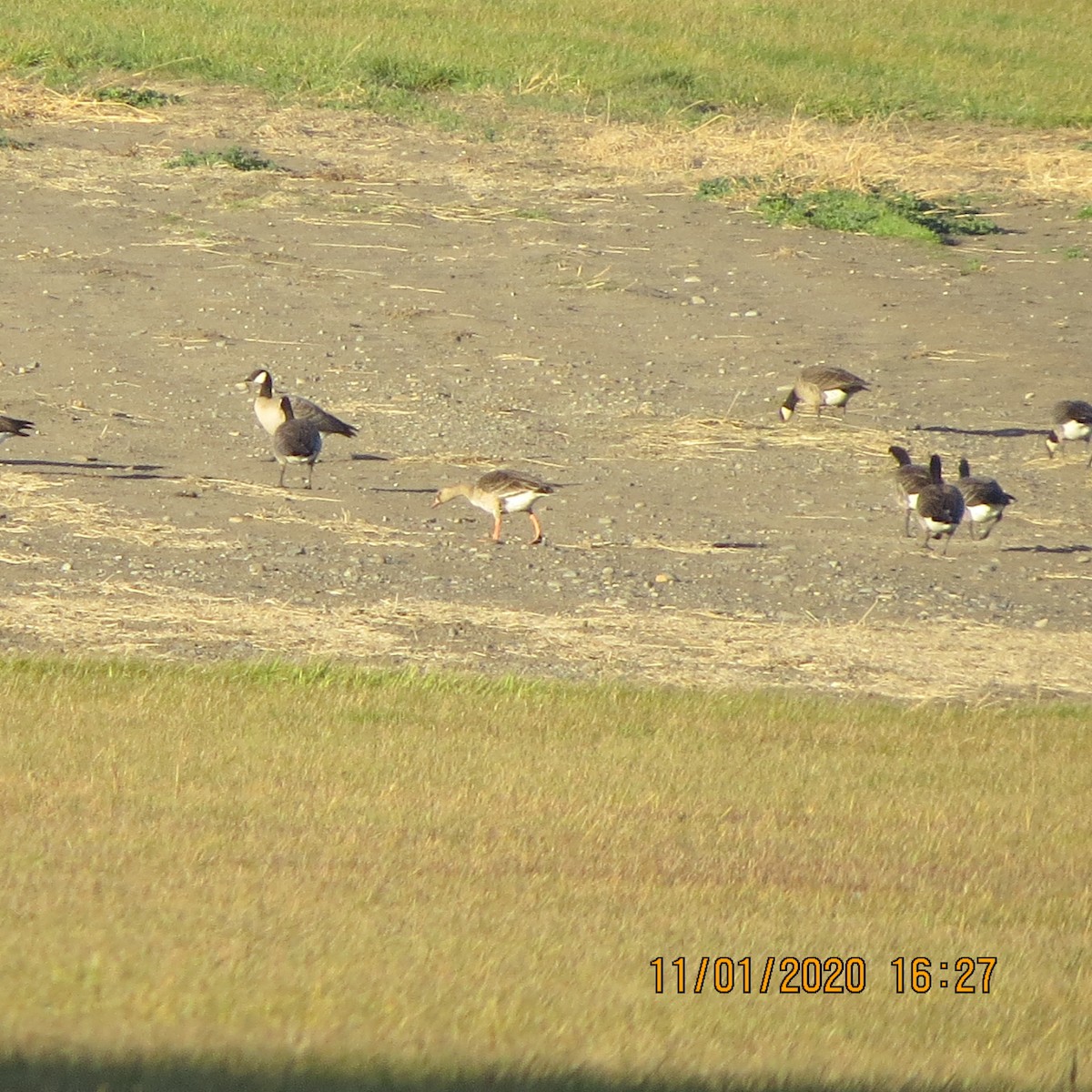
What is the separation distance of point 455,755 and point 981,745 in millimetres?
2624

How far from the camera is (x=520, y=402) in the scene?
706 inches

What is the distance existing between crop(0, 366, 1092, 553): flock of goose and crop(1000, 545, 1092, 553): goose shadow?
0.80 ft

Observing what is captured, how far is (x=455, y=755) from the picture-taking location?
27.6ft

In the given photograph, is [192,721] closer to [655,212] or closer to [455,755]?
[455,755]

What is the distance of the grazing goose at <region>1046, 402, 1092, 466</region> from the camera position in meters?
16.2

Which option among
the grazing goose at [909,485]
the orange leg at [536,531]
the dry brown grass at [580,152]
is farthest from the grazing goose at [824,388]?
the dry brown grass at [580,152]

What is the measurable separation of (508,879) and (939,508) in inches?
293

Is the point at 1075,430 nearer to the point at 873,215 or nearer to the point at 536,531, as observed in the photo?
the point at 536,531

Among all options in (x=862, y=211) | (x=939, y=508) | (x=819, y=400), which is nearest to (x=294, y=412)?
(x=819, y=400)

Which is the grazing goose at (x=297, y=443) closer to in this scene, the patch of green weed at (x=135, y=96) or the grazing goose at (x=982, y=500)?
the grazing goose at (x=982, y=500)

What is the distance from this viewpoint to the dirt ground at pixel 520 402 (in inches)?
456

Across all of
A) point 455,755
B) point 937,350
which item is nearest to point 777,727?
point 455,755
